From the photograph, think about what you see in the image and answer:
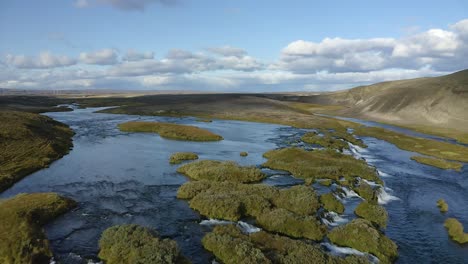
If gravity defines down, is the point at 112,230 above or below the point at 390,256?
above

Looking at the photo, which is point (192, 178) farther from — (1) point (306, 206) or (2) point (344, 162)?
(2) point (344, 162)

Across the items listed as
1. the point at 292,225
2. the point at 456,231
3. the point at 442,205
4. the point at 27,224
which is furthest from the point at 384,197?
the point at 27,224

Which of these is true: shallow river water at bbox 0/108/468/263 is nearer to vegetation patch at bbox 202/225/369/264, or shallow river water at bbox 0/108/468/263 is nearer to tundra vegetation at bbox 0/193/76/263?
tundra vegetation at bbox 0/193/76/263

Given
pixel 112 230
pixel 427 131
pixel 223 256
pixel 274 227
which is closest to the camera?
pixel 223 256

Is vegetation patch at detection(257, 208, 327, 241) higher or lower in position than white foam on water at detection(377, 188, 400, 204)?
higher

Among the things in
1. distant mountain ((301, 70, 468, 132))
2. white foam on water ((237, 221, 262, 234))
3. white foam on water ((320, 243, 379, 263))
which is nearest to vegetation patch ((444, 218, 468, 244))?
white foam on water ((320, 243, 379, 263))

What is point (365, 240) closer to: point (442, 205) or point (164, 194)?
point (442, 205)

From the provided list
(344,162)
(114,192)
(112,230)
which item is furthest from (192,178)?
(344,162)
